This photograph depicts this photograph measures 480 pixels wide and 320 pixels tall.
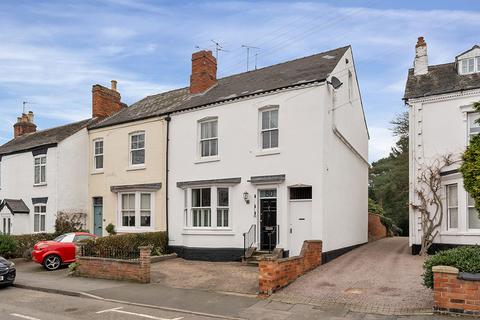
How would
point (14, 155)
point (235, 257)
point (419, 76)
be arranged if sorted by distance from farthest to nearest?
point (14, 155), point (419, 76), point (235, 257)

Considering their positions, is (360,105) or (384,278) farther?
(360,105)

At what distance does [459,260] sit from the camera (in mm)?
9148

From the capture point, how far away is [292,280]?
42.2ft

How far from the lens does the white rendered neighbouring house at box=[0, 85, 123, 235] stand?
2344 cm

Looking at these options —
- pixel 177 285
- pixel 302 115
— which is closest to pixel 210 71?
pixel 302 115

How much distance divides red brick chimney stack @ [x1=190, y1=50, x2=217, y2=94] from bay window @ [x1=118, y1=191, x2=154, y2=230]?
5.89 meters

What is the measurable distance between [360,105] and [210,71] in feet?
26.6

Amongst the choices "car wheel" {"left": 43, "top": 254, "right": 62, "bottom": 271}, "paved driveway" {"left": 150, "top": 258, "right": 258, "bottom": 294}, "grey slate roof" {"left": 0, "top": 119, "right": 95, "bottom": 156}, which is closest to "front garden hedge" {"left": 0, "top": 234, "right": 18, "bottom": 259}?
"car wheel" {"left": 43, "top": 254, "right": 62, "bottom": 271}

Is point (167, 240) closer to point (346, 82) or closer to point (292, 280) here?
point (292, 280)

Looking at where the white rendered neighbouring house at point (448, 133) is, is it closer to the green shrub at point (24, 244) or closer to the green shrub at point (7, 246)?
the green shrub at point (24, 244)

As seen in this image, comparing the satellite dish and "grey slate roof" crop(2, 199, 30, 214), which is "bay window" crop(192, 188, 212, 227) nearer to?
the satellite dish

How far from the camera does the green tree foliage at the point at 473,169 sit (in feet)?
30.4

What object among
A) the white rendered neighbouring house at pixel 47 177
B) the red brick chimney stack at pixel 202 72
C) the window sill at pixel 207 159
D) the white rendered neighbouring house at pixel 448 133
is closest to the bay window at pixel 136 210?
the white rendered neighbouring house at pixel 47 177

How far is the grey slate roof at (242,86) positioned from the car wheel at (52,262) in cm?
765
